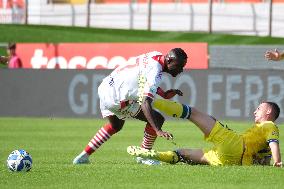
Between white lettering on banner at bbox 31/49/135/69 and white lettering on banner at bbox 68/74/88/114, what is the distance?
2.91 metres

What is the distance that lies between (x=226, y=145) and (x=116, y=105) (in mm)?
1753

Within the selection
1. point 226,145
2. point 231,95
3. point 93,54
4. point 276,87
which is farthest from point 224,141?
point 93,54

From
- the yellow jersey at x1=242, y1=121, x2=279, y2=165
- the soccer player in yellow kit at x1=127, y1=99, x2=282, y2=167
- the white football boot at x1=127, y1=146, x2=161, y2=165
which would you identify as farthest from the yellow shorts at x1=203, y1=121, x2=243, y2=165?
the white football boot at x1=127, y1=146, x2=161, y2=165

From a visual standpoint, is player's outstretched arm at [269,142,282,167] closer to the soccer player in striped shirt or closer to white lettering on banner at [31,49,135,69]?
the soccer player in striped shirt

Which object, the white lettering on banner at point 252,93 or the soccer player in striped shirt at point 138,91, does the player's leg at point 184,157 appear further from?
the white lettering on banner at point 252,93

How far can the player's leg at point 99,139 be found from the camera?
1413 centimetres

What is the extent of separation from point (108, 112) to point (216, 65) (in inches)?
666

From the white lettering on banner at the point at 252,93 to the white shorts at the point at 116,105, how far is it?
1200 centimetres

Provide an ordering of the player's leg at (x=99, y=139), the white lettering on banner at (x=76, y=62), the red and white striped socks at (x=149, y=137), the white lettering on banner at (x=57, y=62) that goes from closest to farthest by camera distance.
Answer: the player's leg at (x=99, y=139)
the red and white striped socks at (x=149, y=137)
the white lettering on banner at (x=76, y=62)
the white lettering on banner at (x=57, y=62)

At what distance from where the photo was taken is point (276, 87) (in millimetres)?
25734

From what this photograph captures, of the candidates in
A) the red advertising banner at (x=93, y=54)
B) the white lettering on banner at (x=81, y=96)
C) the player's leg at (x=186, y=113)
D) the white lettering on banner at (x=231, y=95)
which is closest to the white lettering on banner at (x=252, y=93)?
the white lettering on banner at (x=231, y=95)

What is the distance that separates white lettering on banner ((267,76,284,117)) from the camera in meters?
25.6

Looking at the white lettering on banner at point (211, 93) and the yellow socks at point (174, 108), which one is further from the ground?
the yellow socks at point (174, 108)

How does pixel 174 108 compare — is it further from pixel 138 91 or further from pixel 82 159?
pixel 82 159
